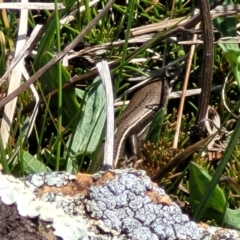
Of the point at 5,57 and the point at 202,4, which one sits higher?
the point at 202,4

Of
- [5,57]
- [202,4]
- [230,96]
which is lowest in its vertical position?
[230,96]

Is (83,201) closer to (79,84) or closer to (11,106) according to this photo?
(11,106)

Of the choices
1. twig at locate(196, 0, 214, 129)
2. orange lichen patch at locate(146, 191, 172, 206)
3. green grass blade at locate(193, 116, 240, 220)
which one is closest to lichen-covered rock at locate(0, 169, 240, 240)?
orange lichen patch at locate(146, 191, 172, 206)

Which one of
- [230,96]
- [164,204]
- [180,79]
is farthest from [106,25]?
[164,204]

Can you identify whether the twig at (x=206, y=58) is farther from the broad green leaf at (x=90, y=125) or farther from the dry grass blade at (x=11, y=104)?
the dry grass blade at (x=11, y=104)

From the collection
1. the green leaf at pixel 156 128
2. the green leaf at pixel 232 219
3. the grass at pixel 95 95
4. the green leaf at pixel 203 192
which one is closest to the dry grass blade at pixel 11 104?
the grass at pixel 95 95

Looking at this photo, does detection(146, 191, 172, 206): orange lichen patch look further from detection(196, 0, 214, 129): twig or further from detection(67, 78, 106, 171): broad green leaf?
detection(196, 0, 214, 129): twig
